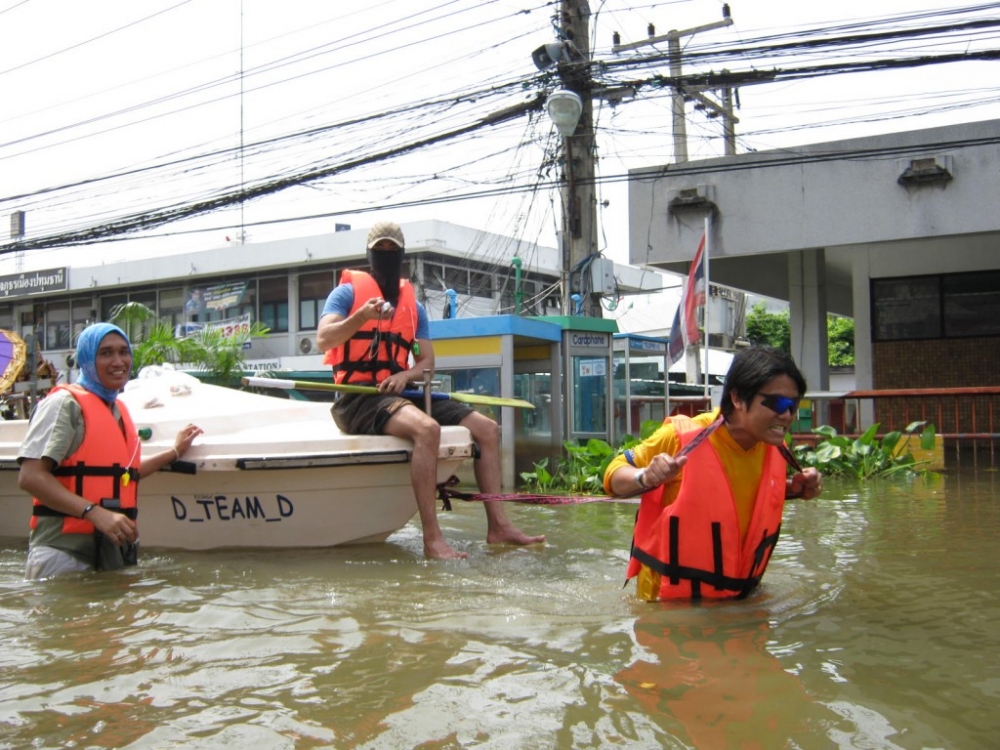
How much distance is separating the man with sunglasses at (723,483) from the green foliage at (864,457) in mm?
6989

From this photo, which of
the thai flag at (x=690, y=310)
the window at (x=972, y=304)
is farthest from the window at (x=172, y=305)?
the thai flag at (x=690, y=310)

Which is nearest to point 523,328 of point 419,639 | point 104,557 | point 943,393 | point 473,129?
point 473,129

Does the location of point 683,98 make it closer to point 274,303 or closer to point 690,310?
point 690,310

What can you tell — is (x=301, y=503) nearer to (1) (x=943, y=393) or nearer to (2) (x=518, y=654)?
(2) (x=518, y=654)

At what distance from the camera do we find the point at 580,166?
13664 mm

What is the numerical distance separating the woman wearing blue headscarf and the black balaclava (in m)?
1.64

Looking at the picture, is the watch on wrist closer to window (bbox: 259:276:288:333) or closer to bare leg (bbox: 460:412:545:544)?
bare leg (bbox: 460:412:545:544)

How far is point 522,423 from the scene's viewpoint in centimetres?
1144

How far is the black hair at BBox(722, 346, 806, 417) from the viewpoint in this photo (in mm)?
3297

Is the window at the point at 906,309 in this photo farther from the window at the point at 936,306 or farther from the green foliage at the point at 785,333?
the green foliage at the point at 785,333

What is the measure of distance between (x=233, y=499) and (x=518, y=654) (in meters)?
2.84

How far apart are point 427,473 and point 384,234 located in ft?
4.76

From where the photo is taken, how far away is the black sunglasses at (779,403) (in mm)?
3271

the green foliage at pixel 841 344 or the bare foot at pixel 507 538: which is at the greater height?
the green foliage at pixel 841 344
